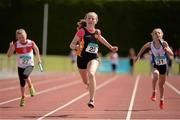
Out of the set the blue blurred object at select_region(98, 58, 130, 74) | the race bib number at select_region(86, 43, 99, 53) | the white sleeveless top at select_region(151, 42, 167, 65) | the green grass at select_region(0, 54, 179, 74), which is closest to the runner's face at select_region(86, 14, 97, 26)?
the race bib number at select_region(86, 43, 99, 53)

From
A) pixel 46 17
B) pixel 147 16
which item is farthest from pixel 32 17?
pixel 147 16

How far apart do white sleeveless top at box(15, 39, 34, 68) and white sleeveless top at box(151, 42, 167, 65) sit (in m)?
2.93

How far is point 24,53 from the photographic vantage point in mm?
17422

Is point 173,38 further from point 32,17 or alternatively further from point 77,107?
point 77,107

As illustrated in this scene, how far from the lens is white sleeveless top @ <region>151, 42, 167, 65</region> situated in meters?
17.1

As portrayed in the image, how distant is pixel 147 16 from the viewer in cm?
5512

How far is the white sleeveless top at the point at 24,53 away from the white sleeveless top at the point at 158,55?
2930 mm

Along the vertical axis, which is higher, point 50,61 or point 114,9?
point 114,9

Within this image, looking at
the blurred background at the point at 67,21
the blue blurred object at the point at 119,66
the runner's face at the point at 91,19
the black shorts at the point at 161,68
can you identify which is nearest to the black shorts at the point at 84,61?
the runner's face at the point at 91,19

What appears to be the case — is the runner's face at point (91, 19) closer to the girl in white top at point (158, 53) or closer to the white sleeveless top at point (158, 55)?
the girl in white top at point (158, 53)

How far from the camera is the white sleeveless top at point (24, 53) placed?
17.4 meters

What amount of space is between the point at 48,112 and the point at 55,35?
41484 millimetres

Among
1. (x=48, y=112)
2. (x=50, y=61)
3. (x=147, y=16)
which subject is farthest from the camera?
(x=147, y=16)

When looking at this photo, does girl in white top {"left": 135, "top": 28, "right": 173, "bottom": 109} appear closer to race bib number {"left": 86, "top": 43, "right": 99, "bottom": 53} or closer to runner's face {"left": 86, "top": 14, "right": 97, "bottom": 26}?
race bib number {"left": 86, "top": 43, "right": 99, "bottom": 53}
